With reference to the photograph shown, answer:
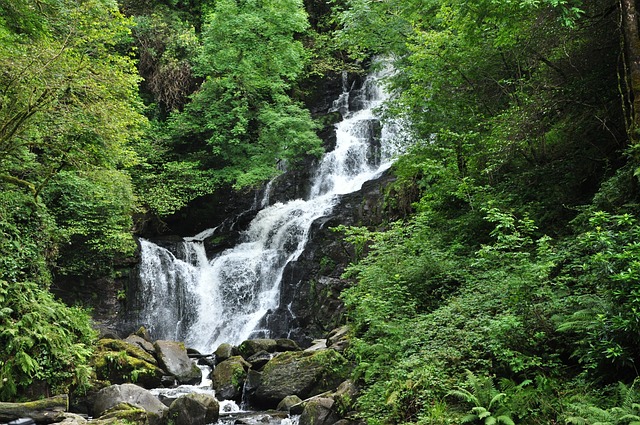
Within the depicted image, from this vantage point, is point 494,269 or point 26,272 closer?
point 494,269

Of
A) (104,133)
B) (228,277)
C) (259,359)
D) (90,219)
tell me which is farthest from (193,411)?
(228,277)

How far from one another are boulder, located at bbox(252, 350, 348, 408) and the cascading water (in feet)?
18.4

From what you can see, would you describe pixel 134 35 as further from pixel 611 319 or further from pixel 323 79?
pixel 611 319

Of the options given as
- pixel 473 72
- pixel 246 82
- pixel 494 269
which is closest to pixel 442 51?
pixel 473 72

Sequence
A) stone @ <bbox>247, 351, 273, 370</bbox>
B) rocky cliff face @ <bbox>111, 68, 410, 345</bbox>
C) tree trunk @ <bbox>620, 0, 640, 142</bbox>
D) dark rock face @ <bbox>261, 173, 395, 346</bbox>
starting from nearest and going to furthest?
tree trunk @ <bbox>620, 0, 640, 142</bbox>, stone @ <bbox>247, 351, 273, 370</bbox>, dark rock face @ <bbox>261, 173, 395, 346</bbox>, rocky cliff face @ <bbox>111, 68, 410, 345</bbox>

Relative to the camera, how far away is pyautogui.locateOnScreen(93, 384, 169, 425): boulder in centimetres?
1083

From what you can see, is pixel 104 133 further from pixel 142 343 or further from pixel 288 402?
pixel 288 402

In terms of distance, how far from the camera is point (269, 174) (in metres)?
23.1

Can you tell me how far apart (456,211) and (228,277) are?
11.1 metres

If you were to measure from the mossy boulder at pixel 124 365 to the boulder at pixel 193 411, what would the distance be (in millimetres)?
2767

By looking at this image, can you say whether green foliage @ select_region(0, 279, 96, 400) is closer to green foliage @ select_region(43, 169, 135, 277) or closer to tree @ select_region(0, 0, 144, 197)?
tree @ select_region(0, 0, 144, 197)

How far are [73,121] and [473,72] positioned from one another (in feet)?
30.3

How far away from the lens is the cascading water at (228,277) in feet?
61.2

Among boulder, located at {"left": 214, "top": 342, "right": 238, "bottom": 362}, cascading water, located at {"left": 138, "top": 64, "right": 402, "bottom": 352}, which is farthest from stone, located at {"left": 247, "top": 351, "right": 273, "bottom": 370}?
cascading water, located at {"left": 138, "top": 64, "right": 402, "bottom": 352}
